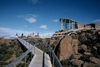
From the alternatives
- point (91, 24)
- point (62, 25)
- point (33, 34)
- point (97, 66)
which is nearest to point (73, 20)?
point (62, 25)

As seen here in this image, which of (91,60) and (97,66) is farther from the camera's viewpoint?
(91,60)

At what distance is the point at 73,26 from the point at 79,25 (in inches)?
112

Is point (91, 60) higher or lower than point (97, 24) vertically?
lower

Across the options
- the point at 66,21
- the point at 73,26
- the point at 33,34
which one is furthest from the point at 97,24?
the point at 33,34

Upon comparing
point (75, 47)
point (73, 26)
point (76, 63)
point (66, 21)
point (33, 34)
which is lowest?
point (76, 63)

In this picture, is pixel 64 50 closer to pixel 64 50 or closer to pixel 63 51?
pixel 64 50

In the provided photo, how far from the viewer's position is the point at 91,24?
42.0 meters

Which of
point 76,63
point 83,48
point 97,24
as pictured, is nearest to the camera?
point 76,63

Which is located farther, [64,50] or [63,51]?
[64,50]

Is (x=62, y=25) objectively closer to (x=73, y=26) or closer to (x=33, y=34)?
(x=73, y=26)

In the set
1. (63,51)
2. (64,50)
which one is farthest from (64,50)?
(63,51)

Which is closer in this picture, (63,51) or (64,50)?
(63,51)

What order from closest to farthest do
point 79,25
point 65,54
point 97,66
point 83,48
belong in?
point 97,66
point 65,54
point 83,48
point 79,25

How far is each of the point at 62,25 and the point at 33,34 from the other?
15.8 m
